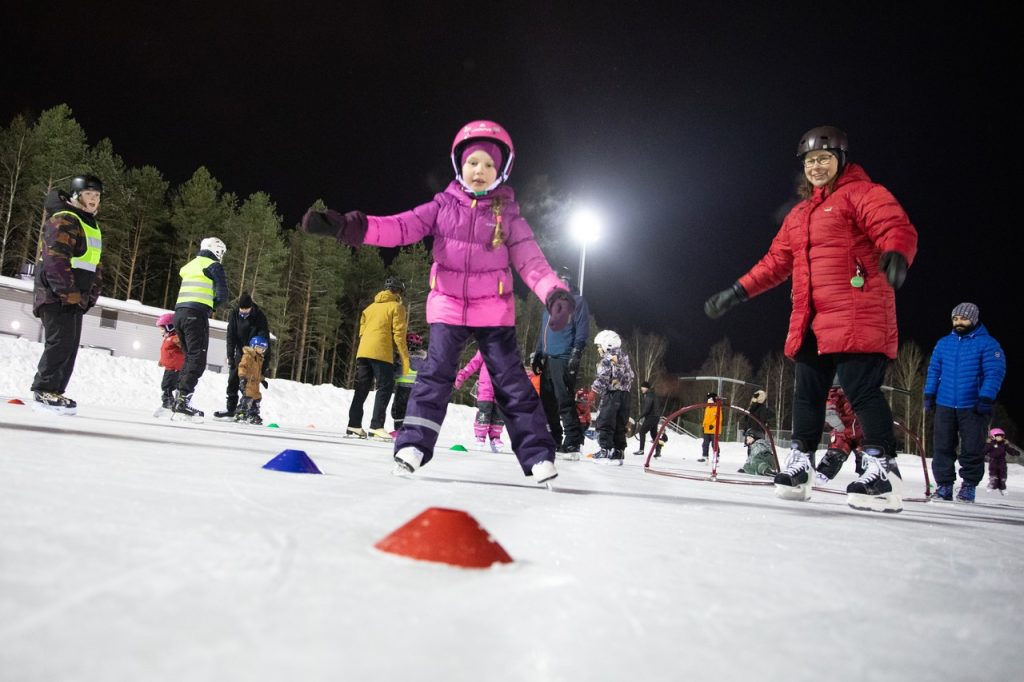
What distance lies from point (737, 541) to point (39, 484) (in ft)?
5.87

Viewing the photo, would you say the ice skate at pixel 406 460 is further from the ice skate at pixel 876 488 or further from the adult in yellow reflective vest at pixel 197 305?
the adult in yellow reflective vest at pixel 197 305

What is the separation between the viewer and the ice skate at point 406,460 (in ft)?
10.0

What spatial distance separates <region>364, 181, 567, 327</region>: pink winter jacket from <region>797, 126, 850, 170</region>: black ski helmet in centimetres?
164

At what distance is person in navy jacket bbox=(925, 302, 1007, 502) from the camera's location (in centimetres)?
598

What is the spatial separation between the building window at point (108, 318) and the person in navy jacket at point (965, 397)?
29.6 m

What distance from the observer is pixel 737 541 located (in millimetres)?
1716

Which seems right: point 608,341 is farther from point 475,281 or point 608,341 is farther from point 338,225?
point 338,225

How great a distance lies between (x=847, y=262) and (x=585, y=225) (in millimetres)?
15833

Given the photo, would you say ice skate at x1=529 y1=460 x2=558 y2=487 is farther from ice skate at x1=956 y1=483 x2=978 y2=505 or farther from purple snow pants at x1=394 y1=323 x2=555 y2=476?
ice skate at x1=956 y1=483 x2=978 y2=505

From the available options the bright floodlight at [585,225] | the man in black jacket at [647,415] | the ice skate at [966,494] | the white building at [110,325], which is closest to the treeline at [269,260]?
the bright floodlight at [585,225]

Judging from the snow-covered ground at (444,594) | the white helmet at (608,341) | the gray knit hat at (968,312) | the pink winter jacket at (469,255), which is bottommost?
the snow-covered ground at (444,594)

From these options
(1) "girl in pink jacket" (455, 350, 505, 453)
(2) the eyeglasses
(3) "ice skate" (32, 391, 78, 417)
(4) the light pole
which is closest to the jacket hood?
(1) "girl in pink jacket" (455, 350, 505, 453)

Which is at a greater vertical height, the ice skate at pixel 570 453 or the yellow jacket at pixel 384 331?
the yellow jacket at pixel 384 331

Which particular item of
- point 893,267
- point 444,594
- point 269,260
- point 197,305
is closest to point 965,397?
point 893,267
